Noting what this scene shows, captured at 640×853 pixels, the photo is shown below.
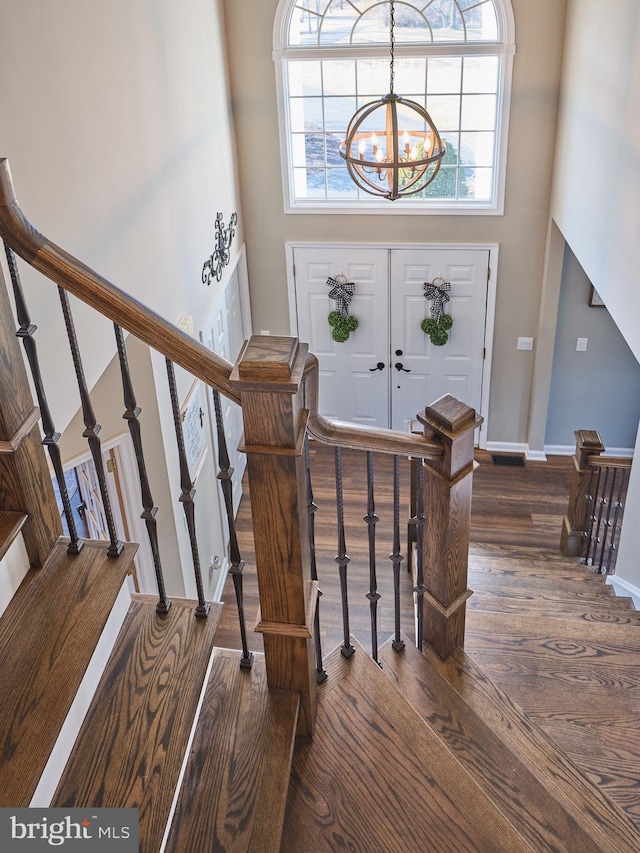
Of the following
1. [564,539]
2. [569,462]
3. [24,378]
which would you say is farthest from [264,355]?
[569,462]

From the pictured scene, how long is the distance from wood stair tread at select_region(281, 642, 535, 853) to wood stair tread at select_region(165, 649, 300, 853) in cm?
13

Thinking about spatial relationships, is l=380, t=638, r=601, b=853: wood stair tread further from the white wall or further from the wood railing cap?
the white wall

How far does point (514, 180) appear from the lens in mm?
5820

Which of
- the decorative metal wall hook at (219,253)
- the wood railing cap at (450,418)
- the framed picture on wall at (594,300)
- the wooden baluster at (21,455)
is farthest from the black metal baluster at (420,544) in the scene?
the framed picture on wall at (594,300)

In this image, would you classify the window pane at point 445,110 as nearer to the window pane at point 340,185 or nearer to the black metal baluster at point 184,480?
the window pane at point 340,185

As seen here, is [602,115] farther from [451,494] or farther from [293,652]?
[293,652]

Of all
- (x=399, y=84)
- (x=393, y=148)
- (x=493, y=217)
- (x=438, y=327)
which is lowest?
(x=438, y=327)

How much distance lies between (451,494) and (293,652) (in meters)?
0.69

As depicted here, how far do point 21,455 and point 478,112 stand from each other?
199 inches

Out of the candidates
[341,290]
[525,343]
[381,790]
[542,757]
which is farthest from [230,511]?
[525,343]

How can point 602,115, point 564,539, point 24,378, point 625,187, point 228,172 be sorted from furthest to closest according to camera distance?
1. point 228,172
2. point 564,539
3. point 602,115
4. point 625,187
5. point 24,378

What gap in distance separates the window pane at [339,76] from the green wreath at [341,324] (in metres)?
1.74

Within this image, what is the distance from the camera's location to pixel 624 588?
425cm

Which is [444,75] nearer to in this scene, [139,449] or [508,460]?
[508,460]
